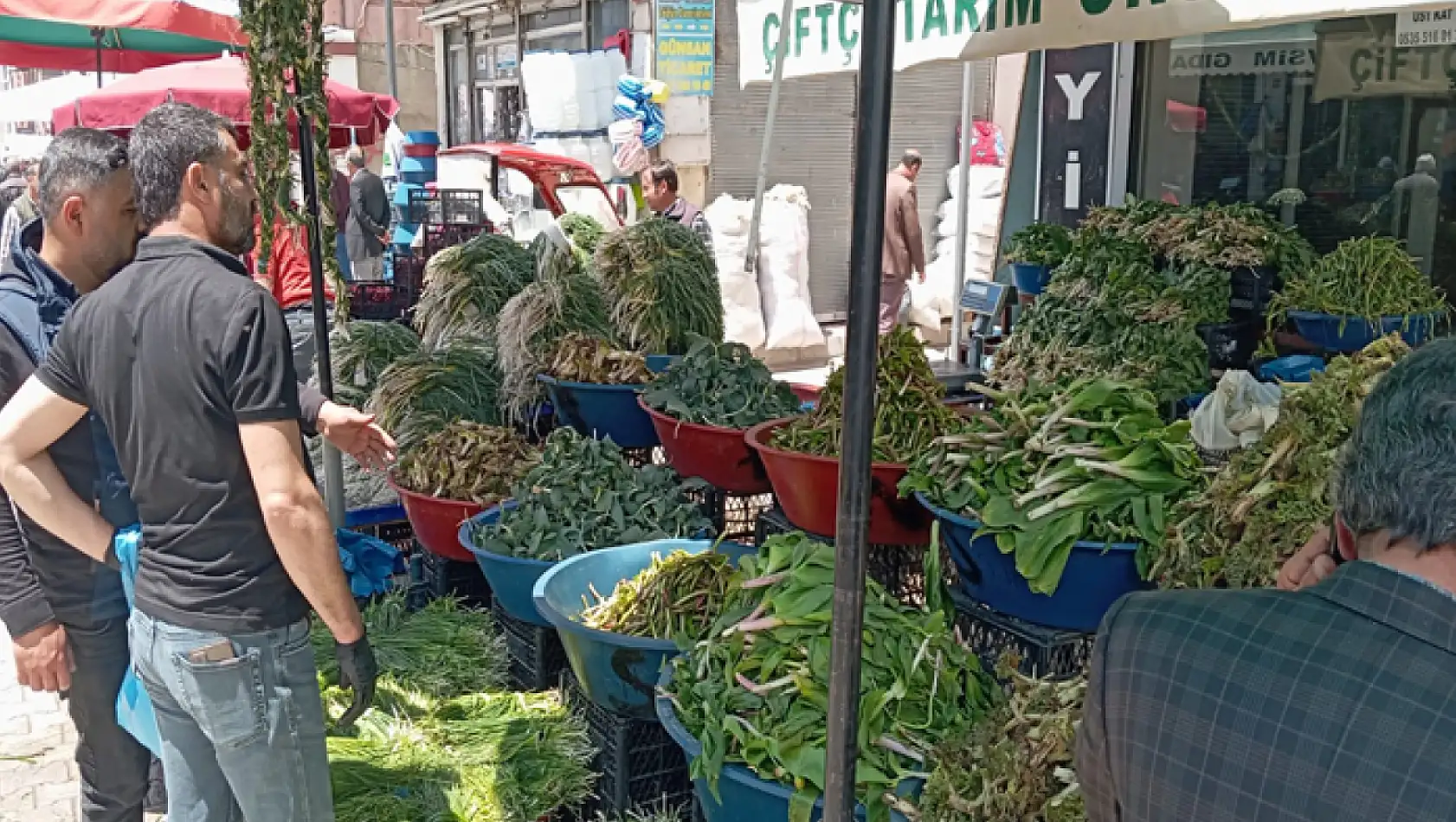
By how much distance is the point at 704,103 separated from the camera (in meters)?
10.6

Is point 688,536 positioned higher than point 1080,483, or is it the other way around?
point 1080,483

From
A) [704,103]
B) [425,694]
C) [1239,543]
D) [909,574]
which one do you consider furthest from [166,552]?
[704,103]

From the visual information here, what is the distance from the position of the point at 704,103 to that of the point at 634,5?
1163 mm

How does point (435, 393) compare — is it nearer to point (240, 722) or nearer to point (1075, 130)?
point (240, 722)

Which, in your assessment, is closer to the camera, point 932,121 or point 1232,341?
point 1232,341

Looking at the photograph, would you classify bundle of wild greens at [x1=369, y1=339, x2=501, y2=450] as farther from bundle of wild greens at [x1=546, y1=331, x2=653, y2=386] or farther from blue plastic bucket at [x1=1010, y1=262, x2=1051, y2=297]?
blue plastic bucket at [x1=1010, y1=262, x2=1051, y2=297]

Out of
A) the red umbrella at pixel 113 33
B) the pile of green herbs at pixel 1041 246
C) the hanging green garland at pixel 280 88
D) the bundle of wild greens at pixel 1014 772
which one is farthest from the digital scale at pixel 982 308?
the bundle of wild greens at pixel 1014 772

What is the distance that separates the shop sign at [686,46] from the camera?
10.4m

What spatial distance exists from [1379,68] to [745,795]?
571cm

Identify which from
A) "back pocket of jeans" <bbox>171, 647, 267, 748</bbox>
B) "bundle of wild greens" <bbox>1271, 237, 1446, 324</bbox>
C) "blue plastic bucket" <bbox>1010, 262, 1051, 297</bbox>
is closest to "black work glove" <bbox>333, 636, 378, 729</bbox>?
"back pocket of jeans" <bbox>171, 647, 267, 748</bbox>

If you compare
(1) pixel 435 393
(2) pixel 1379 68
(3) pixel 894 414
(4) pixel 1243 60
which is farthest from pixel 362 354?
(2) pixel 1379 68

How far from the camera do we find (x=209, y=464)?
2.18 metres

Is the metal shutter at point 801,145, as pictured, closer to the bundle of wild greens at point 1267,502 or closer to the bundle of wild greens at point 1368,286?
the bundle of wild greens at point 1368,286

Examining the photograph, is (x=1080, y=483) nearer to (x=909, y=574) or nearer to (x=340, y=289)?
(x=909, y=574)
